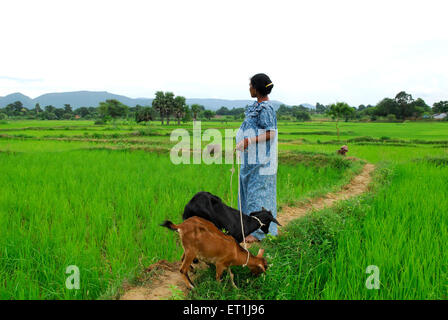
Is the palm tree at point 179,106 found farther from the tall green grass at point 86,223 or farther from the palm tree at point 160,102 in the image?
the tall green grass at point 86,223

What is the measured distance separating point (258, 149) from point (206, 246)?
48.7 inches

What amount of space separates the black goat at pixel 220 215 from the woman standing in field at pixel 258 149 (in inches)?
25.3

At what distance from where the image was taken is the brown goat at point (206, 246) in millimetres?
1659

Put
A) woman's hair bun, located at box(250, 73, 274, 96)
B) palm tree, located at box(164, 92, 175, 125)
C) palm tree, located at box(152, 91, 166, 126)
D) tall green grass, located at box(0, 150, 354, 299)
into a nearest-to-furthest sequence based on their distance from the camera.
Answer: tall green grass, located at box(0, 150, 354, 299) < woman's hair bun, located at box(250, 73, 274, 96) < palm tree, located at box(152, 91, 166, 126) < palm tree, located at box(164, 92, 175, 125)

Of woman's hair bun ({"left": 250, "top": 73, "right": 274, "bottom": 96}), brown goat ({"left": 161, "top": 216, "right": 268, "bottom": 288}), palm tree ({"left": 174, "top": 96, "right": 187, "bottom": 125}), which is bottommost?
brown goat ({"left": 161, "top": 216, "right": 268, "bottom": 288})

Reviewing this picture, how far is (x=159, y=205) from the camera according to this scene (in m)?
3.56

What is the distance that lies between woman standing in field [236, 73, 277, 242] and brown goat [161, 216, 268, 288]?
914 mm

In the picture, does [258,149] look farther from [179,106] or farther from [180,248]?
[179,106]

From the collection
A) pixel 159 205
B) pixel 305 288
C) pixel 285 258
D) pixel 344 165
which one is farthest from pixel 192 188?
pixel 344 165

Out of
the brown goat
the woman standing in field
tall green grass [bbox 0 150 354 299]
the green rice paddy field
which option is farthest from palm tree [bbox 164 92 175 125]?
the brown goat

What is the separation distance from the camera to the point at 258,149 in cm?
A: 260

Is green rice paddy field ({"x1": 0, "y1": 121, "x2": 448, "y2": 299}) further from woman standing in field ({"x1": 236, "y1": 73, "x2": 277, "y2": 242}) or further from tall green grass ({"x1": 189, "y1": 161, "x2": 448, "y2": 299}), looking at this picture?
woman standing in field ({"x1": 236, "y1": 73, "x2": 277, "y2": 242})

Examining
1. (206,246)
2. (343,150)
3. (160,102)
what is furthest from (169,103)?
(206,246)

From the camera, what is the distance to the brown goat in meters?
1.66
